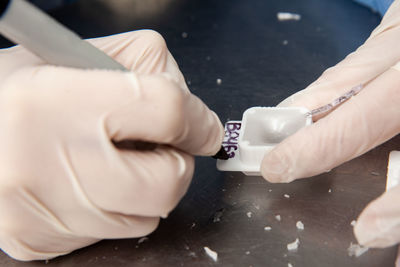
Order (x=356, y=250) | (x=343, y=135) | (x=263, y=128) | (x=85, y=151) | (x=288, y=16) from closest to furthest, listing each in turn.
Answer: (x=85, y=151) < (x=356, y=250) < (x=343, y=135) < (x=263, y=128) < (x=288, y=16)

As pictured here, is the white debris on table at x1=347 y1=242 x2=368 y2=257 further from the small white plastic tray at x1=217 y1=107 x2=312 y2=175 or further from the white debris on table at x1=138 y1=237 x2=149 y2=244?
the white debris on table at x1=138 y1=237 x2=149 y2=244

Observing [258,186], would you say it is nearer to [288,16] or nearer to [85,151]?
[85,151]

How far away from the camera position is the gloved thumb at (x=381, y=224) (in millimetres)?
695

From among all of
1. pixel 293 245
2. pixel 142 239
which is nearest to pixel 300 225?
pixel 293 245

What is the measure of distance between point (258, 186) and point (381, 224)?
0.28 metres

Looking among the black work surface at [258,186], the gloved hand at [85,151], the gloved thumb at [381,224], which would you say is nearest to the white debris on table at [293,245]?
the black work surface at [258,186]

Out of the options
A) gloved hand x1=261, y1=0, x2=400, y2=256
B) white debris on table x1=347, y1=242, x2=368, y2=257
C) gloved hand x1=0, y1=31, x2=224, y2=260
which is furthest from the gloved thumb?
gloved hand x1=0, y1=31, x2=224, y2=260

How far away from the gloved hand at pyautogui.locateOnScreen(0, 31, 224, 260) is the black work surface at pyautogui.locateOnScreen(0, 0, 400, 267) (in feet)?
0.43

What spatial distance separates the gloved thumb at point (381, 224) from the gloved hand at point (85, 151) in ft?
0.99

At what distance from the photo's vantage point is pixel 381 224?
0.70m

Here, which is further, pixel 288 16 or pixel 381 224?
pixel 288 16

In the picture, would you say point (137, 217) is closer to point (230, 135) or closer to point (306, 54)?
point (230, 135)

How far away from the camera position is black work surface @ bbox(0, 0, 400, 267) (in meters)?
0.81

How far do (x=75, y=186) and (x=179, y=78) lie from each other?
1.12 ft
